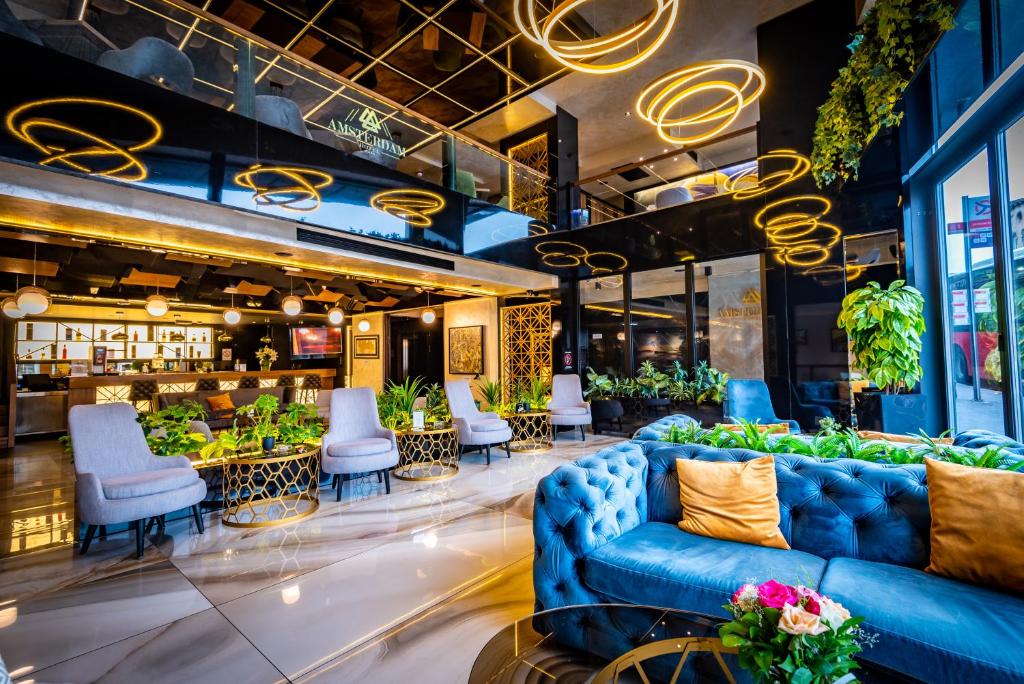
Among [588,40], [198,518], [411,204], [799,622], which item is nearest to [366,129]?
[411,204]

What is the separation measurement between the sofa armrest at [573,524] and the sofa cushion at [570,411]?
495 centimetres

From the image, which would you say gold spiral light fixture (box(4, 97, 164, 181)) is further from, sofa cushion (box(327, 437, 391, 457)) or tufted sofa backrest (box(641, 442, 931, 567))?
tufted sofa backrest (box(641, 442, 931, 567))

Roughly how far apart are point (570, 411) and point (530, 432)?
817 millimetres

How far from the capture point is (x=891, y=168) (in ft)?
16.6

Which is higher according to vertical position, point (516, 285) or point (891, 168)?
point (891, 168)

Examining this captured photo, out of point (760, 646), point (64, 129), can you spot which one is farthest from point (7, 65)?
point (760, 646)

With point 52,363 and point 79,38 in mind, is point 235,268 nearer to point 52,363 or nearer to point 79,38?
point 79,38

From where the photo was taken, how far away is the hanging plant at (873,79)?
3353 mm

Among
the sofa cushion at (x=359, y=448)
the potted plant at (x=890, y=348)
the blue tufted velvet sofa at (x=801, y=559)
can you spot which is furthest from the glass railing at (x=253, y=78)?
the potted plant at (x=890, y=348)

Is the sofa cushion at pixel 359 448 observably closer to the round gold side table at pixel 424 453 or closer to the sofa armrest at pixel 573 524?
the round gold side table at pixel 424 453

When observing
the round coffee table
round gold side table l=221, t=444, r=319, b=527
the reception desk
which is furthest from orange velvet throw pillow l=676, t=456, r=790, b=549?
the reception desk

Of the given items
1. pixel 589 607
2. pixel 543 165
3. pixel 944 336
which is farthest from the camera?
pixel 543 165

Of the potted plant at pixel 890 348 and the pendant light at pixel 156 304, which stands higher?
the pendant light at pixel 156 304

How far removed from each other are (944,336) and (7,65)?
28.5 feet
